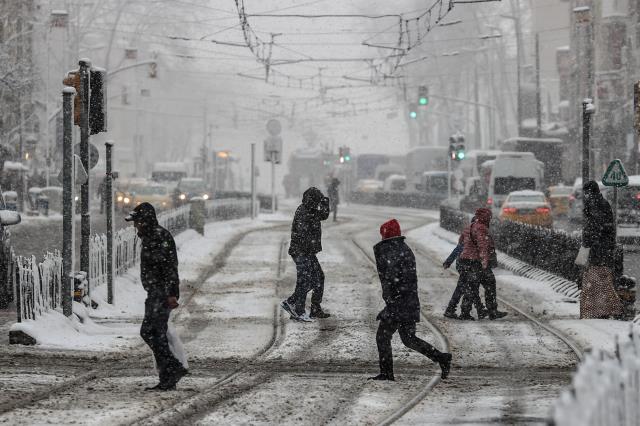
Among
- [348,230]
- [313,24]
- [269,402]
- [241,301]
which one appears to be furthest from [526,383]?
[313,24]

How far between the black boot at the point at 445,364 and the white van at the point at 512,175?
1420 inches

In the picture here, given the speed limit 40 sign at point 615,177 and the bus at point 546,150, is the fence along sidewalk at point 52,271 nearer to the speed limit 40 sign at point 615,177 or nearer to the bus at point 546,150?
the speed limit 40 sign at point 615,177

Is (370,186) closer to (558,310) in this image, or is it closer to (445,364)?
(558,310)

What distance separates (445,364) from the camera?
10.7 metres

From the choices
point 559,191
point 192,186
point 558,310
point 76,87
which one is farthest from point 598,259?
point 192,186

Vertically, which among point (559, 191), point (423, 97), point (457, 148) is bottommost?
point (559, 191)

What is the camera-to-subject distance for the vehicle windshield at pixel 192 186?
53219 mm

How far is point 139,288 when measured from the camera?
19.8m

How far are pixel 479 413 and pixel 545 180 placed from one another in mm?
49664

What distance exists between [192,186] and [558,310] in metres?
37.7

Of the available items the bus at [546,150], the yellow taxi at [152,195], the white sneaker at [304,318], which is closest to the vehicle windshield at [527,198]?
the yellow taxi at [152,195]

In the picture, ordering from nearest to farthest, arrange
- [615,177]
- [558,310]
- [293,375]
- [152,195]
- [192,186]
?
1. [293,375]
2. [558,310]
3. [615,177]
4. [152,195]
5. [192,186]

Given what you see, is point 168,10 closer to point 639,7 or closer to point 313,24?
point 639,7

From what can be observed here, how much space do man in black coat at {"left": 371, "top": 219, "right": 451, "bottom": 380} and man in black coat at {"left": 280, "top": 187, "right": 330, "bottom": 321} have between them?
15.3ft
